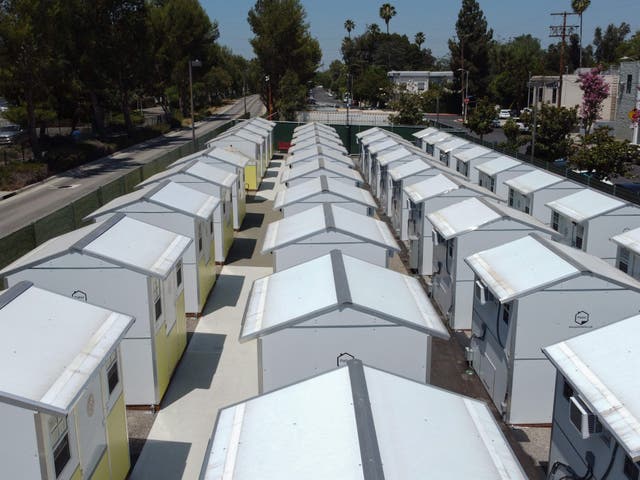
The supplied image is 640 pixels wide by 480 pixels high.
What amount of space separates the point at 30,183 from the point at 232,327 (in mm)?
27885

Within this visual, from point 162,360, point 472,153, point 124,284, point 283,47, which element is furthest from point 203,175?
point 283,47

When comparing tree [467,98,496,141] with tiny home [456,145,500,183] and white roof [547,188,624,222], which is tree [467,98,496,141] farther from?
white roof [547,188,624,222]

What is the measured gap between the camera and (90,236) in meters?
12.2

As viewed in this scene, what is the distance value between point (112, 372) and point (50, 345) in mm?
1257

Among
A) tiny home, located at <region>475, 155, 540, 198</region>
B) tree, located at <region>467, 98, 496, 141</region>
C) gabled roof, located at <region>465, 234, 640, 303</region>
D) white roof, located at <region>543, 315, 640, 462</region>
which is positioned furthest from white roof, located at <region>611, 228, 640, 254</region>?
tree, located at <region>467, 98, 496, 141</region>

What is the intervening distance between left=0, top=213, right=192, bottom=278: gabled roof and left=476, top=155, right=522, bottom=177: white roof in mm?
14979

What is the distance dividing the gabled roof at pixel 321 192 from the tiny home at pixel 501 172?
272 inches

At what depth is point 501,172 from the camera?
2488 cm

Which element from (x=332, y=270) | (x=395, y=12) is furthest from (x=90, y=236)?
(x=395, y=12)

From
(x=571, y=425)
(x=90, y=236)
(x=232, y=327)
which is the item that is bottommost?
(x=232, y=327)

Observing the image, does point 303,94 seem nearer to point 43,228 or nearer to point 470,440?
point 43,228

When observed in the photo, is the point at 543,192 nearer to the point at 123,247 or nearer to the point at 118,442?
the point at 123,247

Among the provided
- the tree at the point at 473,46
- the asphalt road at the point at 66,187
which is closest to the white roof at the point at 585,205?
the asphalt road at the point at 66,187

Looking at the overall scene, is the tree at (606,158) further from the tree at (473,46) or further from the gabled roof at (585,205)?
the tree at (473,46)
